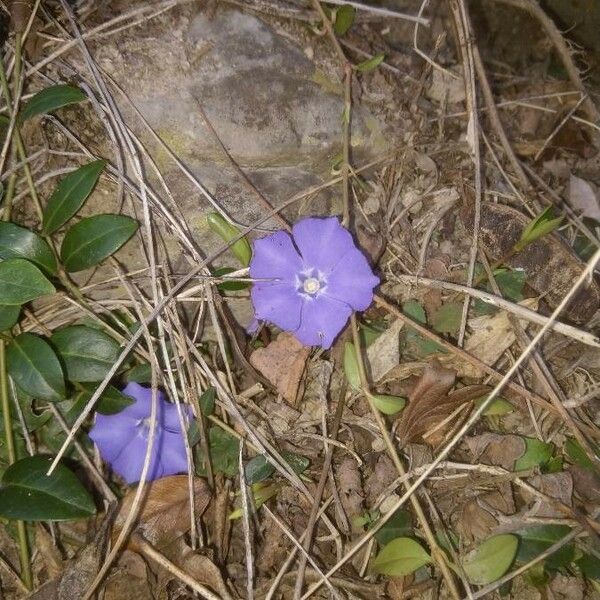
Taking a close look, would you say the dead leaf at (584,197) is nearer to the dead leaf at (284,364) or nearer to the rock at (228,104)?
the rock at (228,104)

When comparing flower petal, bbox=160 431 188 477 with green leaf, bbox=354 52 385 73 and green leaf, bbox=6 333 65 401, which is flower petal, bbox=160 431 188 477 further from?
green leaf, bbox=354 52 385 73

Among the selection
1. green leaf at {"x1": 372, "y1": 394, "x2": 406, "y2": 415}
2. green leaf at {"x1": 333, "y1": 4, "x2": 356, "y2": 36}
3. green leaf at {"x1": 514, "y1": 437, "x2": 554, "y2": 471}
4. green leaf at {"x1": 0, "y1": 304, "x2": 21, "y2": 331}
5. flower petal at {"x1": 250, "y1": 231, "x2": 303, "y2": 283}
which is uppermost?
green leaf at {"x1": 333, "y1": 4, "x2": 356, "y2": 36}

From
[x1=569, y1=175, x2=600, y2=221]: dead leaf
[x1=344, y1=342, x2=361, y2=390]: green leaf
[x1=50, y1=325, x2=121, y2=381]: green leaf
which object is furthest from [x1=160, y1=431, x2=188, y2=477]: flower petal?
[x1=569, y1=175, x2=600, y2=221]: dead leaf

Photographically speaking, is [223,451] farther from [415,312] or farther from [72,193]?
[72,193]

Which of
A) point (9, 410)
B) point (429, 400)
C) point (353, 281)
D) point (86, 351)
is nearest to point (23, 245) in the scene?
point (86, 351)

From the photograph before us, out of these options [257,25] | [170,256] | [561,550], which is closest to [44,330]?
[170,256]

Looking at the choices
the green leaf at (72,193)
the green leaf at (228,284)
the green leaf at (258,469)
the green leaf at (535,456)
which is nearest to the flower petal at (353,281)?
the green leaf at (228,284)

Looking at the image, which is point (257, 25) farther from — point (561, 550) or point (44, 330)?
point (561, 550)
